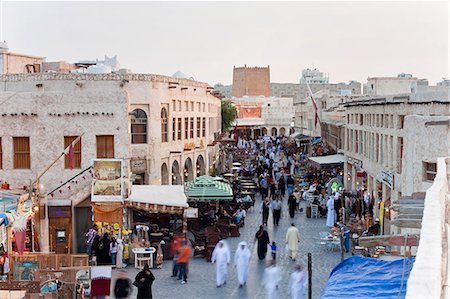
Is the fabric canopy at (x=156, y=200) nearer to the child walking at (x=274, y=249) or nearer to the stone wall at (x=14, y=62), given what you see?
the child walking at (x=274, y=249)

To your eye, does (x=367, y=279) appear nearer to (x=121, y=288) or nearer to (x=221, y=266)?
(x=121, y=288)

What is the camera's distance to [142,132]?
28.3 meters

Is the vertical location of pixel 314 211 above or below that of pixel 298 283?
below

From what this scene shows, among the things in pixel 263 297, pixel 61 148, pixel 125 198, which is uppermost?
pixel 61 148

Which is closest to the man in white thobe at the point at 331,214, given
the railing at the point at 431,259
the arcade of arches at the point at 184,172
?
the arcade of arches at the point at 184,172

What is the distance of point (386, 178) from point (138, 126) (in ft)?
Result: 34.0

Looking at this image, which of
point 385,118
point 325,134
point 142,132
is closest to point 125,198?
point 142,132

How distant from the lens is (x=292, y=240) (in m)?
19.6

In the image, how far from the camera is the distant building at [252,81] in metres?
129

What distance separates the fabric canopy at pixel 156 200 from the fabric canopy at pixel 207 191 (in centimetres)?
216

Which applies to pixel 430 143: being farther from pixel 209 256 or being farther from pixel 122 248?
pixel 122 248

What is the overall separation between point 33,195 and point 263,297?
7380mm

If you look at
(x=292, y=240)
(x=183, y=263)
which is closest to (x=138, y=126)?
(x=292, y=240)

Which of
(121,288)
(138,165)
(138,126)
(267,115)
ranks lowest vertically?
(121,288)
